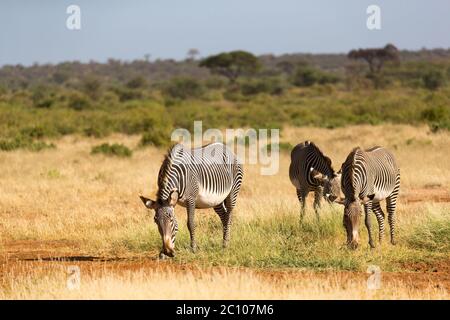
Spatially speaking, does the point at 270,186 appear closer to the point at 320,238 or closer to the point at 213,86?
the point at 320,238

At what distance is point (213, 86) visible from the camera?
7869cm

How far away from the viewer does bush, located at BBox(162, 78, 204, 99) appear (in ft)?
226

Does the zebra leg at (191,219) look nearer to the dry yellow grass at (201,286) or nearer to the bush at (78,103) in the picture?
the dry yellow grass at (201,286)

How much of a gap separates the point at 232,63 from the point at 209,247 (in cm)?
7290

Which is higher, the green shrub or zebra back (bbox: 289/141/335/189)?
zebra back (bbox: 289/141/335/189)

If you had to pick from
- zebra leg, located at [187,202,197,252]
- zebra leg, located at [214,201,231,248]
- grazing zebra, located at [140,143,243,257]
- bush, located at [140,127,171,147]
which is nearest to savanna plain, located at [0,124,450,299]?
zebra leg, located at [214,201,231,248]

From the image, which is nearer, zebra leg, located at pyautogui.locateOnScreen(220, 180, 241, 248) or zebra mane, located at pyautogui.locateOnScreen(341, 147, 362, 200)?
zebra mane, located at pyautogui.locateOnScreen(341, 147, 362, 200)

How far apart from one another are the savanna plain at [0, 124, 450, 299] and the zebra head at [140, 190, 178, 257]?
0.80 ft

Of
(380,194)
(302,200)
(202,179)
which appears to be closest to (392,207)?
(380,194)

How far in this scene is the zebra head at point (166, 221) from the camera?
9.35m

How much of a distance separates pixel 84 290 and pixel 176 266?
1.95 meters

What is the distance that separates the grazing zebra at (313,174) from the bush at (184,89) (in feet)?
181

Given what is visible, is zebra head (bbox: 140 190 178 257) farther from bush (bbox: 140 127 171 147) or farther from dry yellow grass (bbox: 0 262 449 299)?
bush (bbox: 140 127 171 147)
